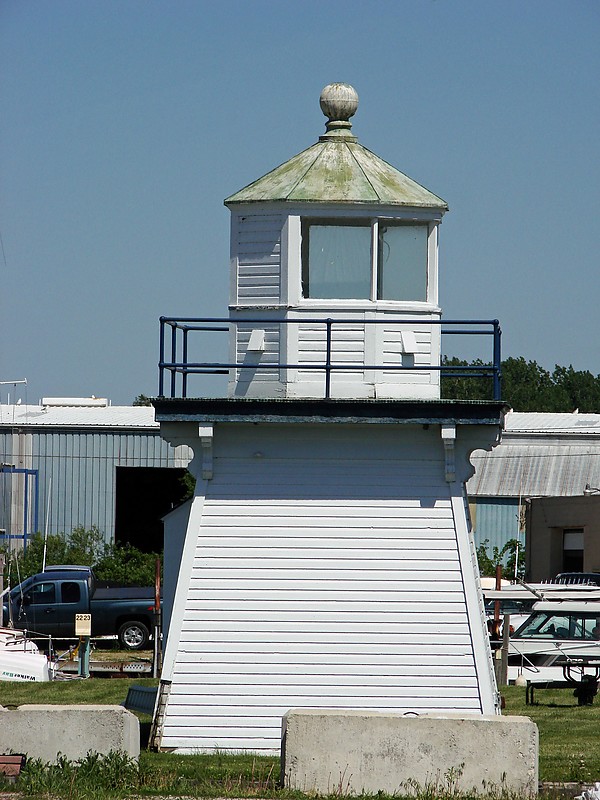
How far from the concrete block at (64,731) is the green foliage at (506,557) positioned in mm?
35629

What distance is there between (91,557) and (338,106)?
3165 centimetres

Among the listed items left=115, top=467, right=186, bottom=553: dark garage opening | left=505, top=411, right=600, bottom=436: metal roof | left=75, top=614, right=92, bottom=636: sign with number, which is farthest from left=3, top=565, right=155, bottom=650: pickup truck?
left=505, top=411, right=600, bottom=436: metal roof

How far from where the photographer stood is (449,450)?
1648 cm

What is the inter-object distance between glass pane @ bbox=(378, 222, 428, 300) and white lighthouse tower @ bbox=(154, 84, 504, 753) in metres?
0.02

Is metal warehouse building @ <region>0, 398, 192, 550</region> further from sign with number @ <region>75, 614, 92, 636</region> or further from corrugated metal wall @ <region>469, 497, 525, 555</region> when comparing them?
sign with number @ <region>75, 614, 92, 636</region>

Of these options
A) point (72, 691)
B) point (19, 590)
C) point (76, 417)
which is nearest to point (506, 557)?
point (76, 417)

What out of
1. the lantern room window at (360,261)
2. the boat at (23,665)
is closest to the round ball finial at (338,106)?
the lantern room window at (360,261)

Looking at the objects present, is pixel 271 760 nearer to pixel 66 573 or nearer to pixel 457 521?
pixel 457 521

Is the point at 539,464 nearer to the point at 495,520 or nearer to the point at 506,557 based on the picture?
the point at 495,520

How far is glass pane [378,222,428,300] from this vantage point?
1700 centimetres

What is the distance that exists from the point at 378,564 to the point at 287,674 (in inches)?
65.8

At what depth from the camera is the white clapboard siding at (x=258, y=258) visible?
16.8 meters

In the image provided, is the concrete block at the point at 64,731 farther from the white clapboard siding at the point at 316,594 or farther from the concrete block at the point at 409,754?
the white clapboard siding at the point at 316,594

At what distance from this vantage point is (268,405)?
645 inches
